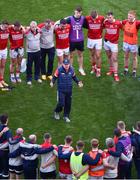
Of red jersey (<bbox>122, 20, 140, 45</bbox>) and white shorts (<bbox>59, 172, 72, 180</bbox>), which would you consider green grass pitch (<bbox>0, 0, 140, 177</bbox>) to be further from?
white shorts (<bbox>59, 172, 72, 180</bbox>)

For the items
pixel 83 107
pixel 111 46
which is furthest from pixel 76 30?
pixel 83 107

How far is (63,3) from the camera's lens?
18750 mm

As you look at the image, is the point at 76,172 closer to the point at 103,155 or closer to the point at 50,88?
the point at 103,155

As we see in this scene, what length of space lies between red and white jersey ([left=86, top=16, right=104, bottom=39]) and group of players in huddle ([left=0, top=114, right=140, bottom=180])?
437 cm

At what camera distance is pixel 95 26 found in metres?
14.0

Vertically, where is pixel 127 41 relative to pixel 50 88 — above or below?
above

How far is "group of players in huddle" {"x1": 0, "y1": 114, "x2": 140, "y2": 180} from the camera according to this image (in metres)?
9.80

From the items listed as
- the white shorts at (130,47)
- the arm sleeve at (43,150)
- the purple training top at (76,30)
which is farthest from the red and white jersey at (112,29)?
the arm sleeve at (43,150)

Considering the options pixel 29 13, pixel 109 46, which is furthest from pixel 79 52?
pixel 29 13

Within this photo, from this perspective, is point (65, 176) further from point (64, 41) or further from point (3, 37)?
point (64, 41)

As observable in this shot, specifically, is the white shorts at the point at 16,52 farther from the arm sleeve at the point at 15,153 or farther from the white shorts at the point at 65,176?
the white shorts at the point at 65,176

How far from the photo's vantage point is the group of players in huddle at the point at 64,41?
531 inches

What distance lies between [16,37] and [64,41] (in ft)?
4.43

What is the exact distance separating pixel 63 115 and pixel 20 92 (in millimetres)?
1657
